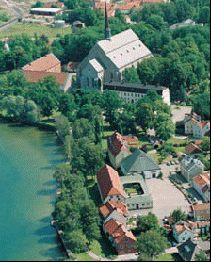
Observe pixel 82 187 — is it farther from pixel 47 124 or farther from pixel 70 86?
pixel 70 86

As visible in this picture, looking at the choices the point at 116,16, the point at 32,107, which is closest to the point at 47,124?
the point at 32,107

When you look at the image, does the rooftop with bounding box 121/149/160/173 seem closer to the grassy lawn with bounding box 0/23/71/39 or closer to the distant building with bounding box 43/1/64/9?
the grassy lawn with bounding box 0/23/71/39

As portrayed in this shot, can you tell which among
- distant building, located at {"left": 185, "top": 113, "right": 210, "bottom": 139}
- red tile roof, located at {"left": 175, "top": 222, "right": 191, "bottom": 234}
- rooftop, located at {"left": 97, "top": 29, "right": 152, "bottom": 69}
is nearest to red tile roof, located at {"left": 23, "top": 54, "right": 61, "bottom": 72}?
rooftop, located at {"left": 97, "top": 29, "right": 152, "bottom": 69}

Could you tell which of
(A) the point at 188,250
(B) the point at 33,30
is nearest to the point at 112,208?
(A) the point at 188,250

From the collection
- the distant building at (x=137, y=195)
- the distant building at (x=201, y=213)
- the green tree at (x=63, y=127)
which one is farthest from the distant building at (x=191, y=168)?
the green tree at (x=63, y=127)

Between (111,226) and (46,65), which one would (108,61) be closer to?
(46,65)

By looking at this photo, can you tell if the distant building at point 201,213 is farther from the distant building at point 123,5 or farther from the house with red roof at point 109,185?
the distant building at point 123,5
